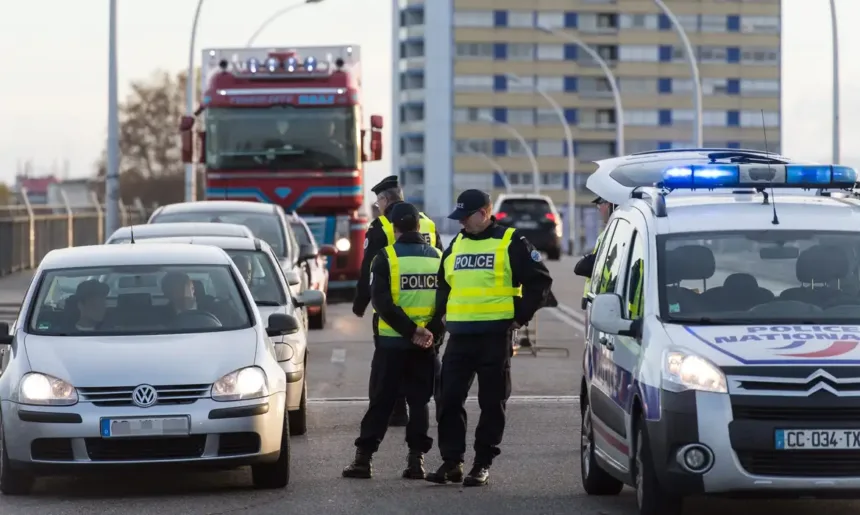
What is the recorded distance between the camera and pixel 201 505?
9.35 metres

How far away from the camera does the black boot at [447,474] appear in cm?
1024

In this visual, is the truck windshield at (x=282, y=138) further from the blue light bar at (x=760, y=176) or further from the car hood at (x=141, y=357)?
the blue light bar at (x=760, y=176)

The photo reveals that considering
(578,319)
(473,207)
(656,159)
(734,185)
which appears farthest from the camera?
(578,319)

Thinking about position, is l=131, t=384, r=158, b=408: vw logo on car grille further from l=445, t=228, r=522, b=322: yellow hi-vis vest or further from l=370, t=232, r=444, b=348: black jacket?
l=445, t=228, r=522, b=322: yellow hi-vis vest

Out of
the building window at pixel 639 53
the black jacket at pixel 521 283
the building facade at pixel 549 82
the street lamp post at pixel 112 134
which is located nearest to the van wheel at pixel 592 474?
the black jacket at pixel 521 283

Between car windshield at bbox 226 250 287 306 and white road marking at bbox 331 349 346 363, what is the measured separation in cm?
524

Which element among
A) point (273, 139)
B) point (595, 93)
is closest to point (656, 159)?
point (273, 139)

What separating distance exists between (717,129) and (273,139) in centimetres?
A: 12937

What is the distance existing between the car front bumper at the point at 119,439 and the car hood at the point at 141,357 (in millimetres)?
152

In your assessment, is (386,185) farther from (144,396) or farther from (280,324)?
(144,396)

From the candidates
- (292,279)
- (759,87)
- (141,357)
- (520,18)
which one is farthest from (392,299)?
(759,87)

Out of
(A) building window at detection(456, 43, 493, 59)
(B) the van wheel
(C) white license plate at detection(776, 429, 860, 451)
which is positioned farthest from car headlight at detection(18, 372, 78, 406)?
(A) building window at detection(456, 43, 493, 59)

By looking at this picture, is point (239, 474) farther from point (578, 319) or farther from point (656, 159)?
point (578, 319)

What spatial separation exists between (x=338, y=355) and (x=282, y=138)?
857 centimetres
